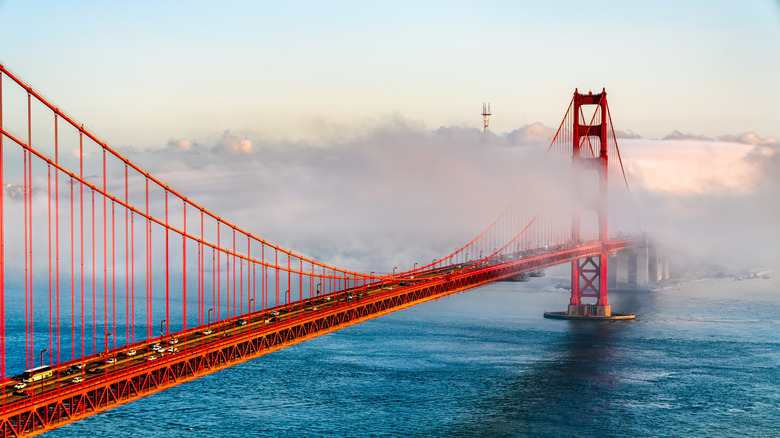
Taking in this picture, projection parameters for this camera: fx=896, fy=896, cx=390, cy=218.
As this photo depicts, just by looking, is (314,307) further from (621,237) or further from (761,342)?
(621,237)

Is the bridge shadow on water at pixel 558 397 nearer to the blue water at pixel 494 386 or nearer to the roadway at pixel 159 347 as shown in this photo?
the blue water at pixel 494 386

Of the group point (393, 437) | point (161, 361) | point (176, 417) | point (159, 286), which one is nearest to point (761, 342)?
point (393, 437)

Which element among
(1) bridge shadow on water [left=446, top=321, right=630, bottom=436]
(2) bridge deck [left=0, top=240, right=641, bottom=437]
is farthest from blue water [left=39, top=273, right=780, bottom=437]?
(2) bridge deck [left=0, top=240, right=641, bottom=437]

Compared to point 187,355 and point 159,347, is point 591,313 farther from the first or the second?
point 187,355

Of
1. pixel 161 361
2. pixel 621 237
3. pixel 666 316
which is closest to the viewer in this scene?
pixel 161 361

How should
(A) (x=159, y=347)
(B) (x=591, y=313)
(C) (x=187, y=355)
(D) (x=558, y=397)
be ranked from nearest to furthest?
(C) (x=187, y=355)
(A) (x=159, y=347)
(D) (x=558, y=397)
(B) (x=591, y=313)

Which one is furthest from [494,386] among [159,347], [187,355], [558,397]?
[187,355]
